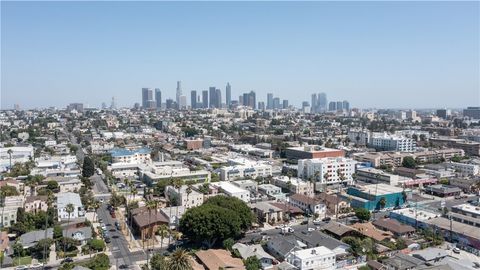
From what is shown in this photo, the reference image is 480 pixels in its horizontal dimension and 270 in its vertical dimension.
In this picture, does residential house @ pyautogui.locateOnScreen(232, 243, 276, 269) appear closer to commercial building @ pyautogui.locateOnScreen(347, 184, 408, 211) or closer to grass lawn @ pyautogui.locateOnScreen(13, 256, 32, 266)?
grass lawn @ pyautogui.locateOnScreen(13, 256, 32, 266)

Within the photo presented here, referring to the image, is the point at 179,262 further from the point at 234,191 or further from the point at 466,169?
the point at 466,169

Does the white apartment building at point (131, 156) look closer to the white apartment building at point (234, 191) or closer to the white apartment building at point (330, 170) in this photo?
the white apartment building at point (234, 191)

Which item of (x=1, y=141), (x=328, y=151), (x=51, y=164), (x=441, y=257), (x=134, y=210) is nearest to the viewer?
(x=441, y=257)

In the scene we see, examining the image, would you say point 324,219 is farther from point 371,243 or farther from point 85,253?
point 85,253

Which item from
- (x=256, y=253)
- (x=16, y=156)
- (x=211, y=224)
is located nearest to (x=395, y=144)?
(x=256, y=253)

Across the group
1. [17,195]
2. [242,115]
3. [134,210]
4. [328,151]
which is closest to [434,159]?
[328,151]

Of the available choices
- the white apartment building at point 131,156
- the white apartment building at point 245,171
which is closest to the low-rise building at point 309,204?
the white apartment building at point 245,171
